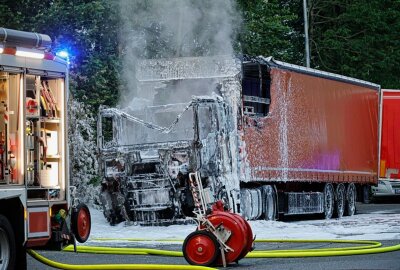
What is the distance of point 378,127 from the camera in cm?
3241

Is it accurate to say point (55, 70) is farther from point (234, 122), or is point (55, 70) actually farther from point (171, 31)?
point (171, 31)

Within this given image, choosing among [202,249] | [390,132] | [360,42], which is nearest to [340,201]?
[390,132]

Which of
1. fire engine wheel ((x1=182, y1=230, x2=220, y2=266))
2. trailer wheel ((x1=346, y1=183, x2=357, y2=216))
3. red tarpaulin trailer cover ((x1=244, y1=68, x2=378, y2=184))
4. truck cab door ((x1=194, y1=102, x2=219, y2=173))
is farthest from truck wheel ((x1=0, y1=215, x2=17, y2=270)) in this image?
trailer wheel ((x1=346, y1=183, x2=357, y2=216))

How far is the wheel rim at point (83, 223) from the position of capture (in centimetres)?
1315

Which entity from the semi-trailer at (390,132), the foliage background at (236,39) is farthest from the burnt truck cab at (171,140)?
the semi-trailer at (390,132)

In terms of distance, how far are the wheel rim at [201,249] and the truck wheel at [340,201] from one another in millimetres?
14607

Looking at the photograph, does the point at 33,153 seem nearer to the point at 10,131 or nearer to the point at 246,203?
the point at 10,131

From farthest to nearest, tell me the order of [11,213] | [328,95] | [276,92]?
[328,95]
[276,92]
[11,213]

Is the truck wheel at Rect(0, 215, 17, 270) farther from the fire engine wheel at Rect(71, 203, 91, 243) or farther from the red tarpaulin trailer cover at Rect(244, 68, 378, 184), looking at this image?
the red tarpaulin trailer cover at Rect(244, 68, 378, 184)

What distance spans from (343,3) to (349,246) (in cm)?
3260

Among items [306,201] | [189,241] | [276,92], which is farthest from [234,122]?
[189,241]

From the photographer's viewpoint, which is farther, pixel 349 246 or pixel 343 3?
pixel 343 3

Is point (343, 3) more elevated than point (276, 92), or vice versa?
point (343, 3)

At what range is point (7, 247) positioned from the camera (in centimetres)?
1202
